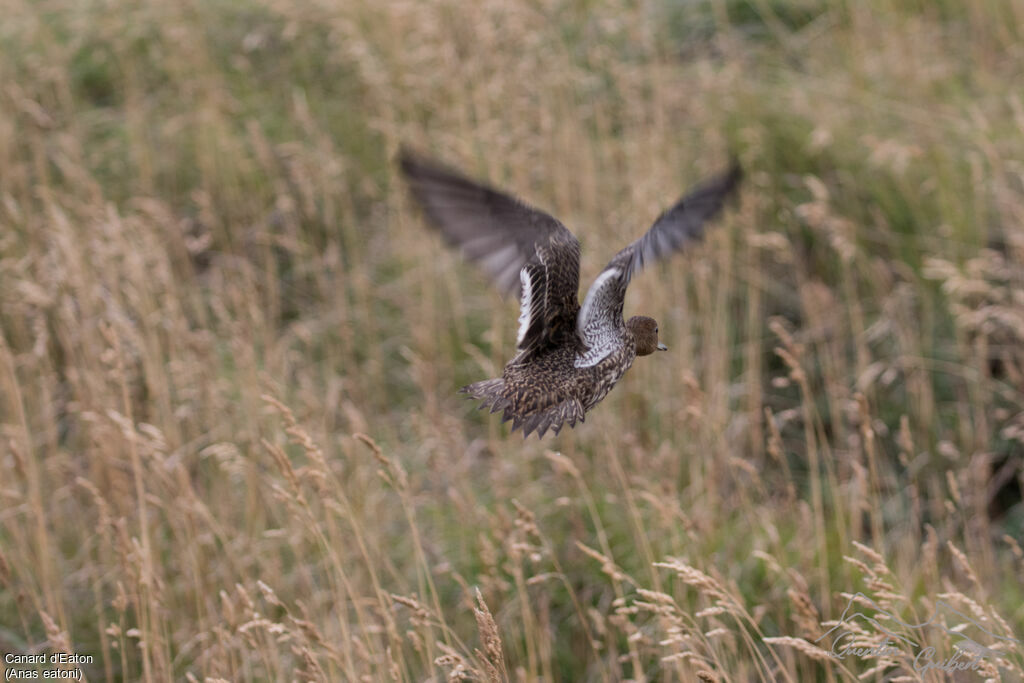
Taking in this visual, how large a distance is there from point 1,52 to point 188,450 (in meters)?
3.27

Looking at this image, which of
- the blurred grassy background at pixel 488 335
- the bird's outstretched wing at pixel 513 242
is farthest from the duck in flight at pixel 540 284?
the blurred grassy background at pixel 488 335

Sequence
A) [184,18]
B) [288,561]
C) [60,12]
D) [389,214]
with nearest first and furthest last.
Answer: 1. [288,561]
2. [389,214]
3. [184,18]
4. [60,12]

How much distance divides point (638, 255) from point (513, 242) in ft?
0.90

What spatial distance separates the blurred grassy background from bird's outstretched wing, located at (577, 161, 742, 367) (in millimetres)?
416

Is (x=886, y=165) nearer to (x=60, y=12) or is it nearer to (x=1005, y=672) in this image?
(x=1005, y=672)

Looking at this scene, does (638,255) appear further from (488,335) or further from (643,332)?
Result: (488,335)

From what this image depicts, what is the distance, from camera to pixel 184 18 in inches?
231

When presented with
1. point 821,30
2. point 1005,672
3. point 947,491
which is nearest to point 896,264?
point 947,491

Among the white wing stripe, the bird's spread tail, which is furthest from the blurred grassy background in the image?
the white wing stripe

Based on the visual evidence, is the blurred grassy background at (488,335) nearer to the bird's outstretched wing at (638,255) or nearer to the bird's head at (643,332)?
the bird's head at (643,332)

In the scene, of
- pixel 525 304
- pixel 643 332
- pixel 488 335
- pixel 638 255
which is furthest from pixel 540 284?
pixel 488 335

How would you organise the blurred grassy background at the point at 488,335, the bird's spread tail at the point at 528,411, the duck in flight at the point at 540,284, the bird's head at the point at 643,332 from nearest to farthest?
the bird's spread tail at the point at 528,411
the duck in flight at the point at 540,284
the bird's head at the point at 643,332
the blurred grassy background at the point at 488,335

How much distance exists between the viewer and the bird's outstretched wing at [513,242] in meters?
2.28

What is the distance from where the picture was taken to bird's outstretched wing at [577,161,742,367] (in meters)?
2.27
